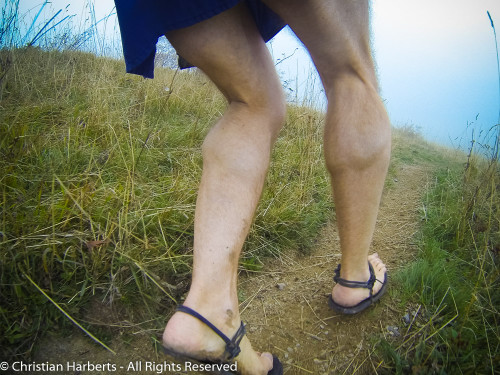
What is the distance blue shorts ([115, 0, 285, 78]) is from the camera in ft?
2.12

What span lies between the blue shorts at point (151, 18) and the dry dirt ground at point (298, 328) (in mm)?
797

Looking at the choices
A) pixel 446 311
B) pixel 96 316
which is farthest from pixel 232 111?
pixel 446 311

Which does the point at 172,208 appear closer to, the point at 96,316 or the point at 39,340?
the point at 96,316

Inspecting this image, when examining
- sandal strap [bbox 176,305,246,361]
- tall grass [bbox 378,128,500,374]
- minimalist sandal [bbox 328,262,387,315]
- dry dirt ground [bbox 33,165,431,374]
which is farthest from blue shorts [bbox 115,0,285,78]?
tall grass [bbox 378,128,500,374]

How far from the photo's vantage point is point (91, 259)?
0.96 metres

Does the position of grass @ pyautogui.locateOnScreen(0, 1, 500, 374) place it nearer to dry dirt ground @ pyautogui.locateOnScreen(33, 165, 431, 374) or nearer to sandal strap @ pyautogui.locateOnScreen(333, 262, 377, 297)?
dry dirt ground @ pyautogui.locateOnScreen(33, 165, 431, 374)

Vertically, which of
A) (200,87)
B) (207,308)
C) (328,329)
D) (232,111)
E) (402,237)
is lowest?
(328,329)

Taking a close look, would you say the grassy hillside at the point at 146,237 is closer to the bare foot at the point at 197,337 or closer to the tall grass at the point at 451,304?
the tall grass at the point at 451,304

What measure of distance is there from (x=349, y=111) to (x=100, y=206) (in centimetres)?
95

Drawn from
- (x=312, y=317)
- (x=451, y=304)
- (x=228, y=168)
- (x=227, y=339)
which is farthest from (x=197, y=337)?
(x=451, y=304)

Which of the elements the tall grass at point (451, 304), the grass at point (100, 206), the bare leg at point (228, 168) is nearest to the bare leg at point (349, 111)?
the bare leg at point (228, 168)

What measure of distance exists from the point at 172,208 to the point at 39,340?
1.91ft

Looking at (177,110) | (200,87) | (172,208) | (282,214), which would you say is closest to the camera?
(172,208)

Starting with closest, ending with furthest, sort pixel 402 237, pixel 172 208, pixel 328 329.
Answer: pixel 328 329, pixel 172 208, pixel 402 237
